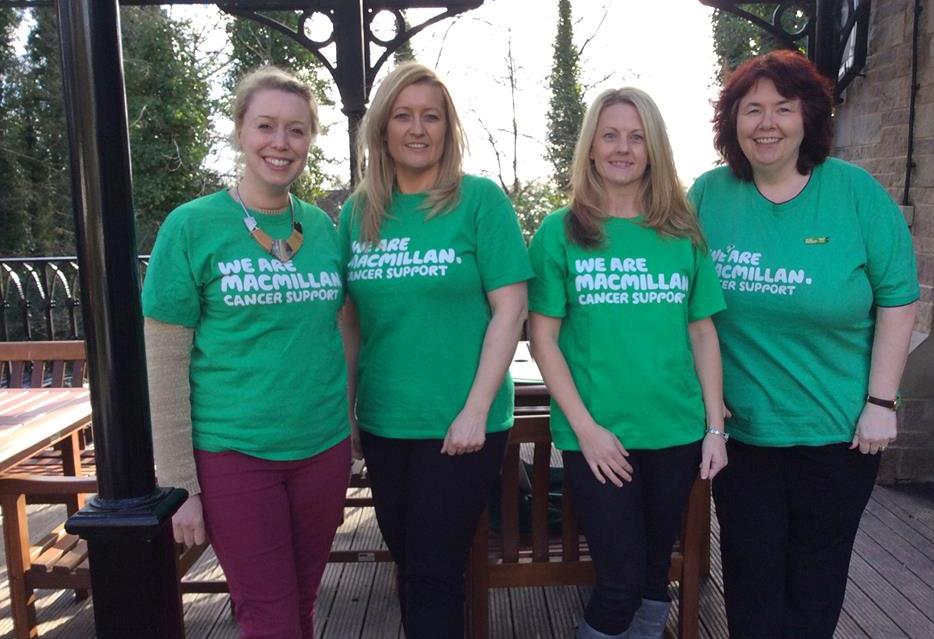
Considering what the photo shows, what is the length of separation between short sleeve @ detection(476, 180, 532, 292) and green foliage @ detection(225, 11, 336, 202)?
11.3 meters

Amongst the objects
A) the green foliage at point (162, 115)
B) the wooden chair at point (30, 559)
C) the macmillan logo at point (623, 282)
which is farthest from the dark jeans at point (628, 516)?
the green foliage at point (162, 115)

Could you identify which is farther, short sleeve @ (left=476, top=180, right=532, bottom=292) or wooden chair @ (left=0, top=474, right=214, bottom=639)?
wooden chair @ (left=0, top=474, right=214, bottom=639)

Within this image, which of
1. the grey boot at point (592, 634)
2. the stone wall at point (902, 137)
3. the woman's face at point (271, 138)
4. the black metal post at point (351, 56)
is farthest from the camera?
the black metal post at point (351, 56)

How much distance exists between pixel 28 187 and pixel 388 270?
14.0 metres

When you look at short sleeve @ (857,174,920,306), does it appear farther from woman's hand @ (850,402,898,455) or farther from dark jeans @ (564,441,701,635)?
dark jeans @ (564,441,701,635)

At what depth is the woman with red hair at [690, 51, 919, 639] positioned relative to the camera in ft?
5.56

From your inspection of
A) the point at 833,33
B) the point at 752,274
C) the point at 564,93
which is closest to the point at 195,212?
the point at 752,274

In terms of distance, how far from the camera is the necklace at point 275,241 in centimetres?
150

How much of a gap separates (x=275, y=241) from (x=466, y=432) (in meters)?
0.55

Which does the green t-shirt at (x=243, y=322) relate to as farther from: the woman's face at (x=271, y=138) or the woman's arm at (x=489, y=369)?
the woman's arm at (x=489, y=369)

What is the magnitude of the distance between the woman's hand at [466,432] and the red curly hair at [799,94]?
862mm

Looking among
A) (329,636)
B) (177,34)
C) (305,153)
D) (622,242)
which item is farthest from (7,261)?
(177,34)

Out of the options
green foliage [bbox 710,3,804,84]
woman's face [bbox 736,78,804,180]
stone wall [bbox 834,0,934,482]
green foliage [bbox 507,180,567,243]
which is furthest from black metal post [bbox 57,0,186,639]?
green foliage [bbox 507,180,567,243]

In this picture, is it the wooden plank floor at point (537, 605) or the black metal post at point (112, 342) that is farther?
the wooden plank floor at point (537, 605)
